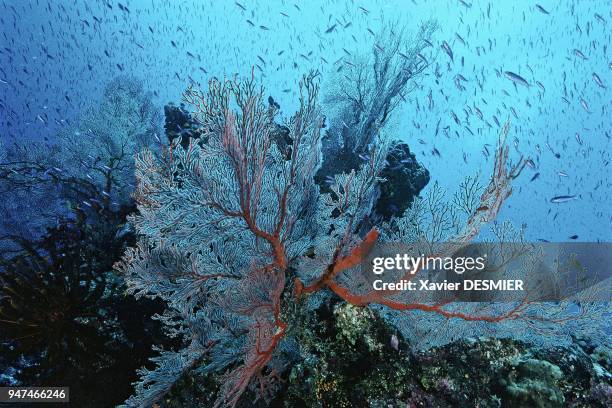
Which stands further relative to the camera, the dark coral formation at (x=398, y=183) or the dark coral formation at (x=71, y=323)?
the dark coral formation at (x=398, y=183)

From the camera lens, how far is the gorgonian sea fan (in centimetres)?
300

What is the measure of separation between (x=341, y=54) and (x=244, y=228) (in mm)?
65836

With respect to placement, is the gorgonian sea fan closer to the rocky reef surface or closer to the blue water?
the rocky reef surface

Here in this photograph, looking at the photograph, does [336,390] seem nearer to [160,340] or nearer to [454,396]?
[454,396]

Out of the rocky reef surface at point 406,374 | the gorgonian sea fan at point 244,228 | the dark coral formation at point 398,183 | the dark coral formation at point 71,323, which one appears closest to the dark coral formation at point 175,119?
the dark coral formation at point 71,323

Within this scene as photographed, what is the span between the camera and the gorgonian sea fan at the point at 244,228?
9.86ft

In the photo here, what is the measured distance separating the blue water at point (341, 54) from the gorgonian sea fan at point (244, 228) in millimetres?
46544

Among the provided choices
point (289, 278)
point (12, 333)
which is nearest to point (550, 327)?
point (289, 278)

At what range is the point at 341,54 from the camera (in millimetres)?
63281

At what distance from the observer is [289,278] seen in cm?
461

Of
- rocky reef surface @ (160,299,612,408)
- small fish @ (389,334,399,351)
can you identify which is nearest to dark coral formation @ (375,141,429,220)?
rocky reef surface @ (160,299,612,408)

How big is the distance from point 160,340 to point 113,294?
1.05 metres

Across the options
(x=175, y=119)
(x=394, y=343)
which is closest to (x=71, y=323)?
(x=394, y=343)

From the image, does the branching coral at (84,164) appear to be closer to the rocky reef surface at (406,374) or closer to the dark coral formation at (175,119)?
the dark coral formation at (175,119)
